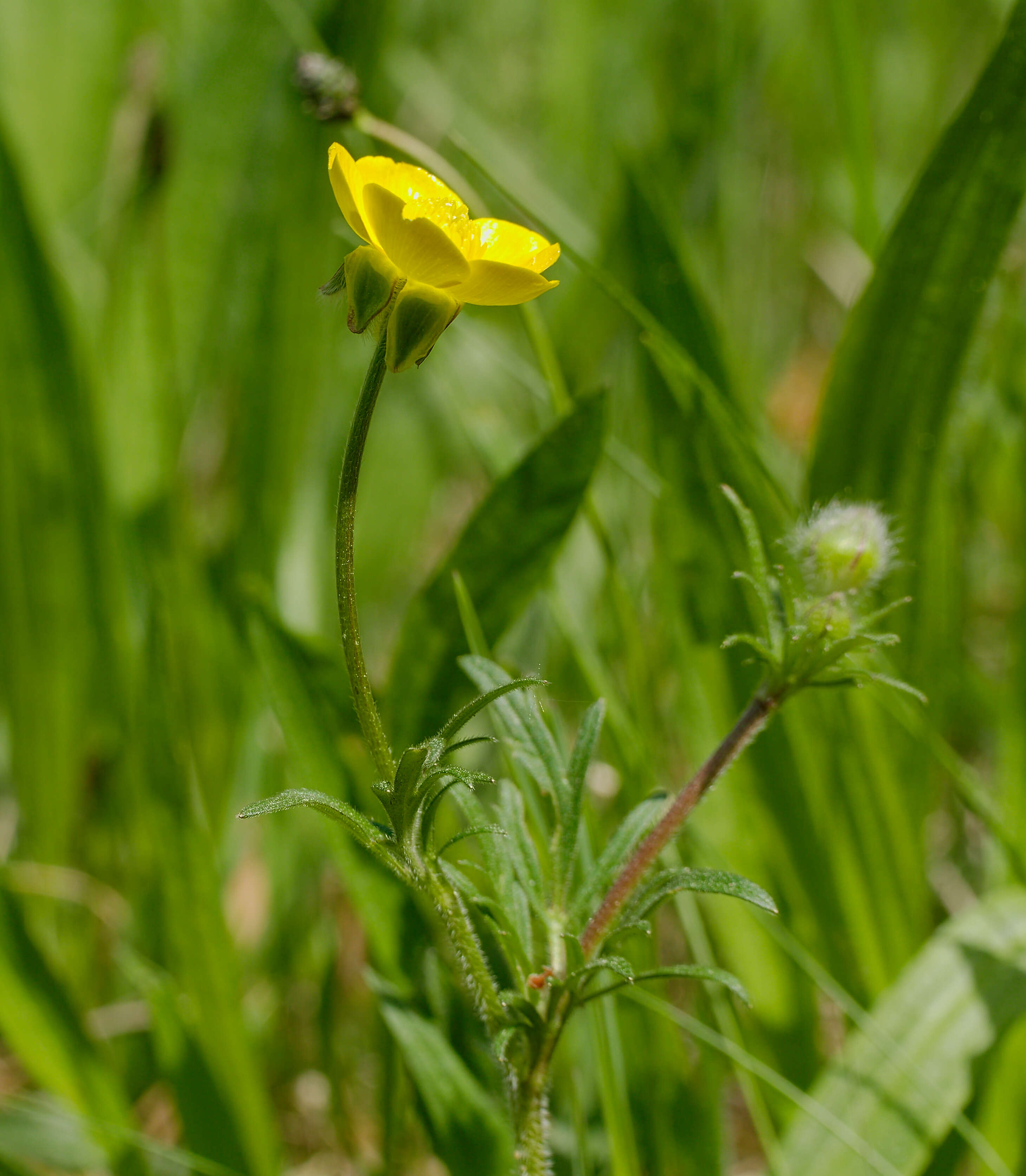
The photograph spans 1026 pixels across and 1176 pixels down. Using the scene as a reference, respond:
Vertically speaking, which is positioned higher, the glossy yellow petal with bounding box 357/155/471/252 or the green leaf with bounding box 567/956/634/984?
the glossy yellow petal with bounding box 357/155/471/252

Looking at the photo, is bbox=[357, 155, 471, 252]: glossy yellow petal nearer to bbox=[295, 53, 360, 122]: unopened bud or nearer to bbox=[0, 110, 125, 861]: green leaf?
bbox=[295, 53, 360, 122]: unopened bud

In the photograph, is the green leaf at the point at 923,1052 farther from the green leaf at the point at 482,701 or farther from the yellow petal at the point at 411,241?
the yellow petal at the point at 411,241

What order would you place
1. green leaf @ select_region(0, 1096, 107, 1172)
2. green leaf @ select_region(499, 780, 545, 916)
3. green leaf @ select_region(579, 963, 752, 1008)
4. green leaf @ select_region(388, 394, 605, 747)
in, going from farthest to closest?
green leaf @ select_region(0, 1096, 107, 1172)
green leaf @ select_region(388, 394, 605, 747)
green leaf @ select_region(499, 780, 545, 916)
green leaf @ select_region(579, 963, 752, 1008)

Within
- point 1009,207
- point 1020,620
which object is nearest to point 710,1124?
point 1020,620

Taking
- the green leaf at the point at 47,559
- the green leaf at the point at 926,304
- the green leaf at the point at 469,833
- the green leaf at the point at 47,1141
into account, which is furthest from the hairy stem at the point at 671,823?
the green leaf at the point at 47,559

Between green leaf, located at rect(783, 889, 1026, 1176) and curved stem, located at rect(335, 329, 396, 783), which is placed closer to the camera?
curved stem, located at rect(335, 329, 396, 783)

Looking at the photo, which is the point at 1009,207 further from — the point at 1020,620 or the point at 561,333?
the point at 561,333

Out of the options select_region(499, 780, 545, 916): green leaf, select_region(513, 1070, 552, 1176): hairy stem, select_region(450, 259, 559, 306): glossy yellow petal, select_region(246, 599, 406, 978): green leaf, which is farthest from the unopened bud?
select_region(513, 1070, 552, 1176): hairy stem
